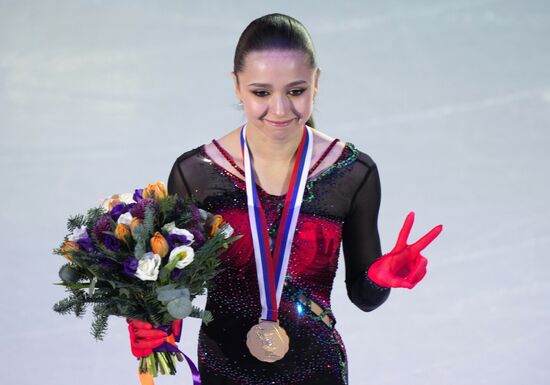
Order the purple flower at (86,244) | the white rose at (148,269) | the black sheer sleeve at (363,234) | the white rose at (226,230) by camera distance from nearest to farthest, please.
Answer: the white rose at (148,269), the purple flower at (86,244), the white rose at (226,230), the black sheer sleeve at (363,234)

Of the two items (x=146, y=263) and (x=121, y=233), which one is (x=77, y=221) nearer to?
(x=121, y=233)

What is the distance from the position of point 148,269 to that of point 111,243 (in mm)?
149

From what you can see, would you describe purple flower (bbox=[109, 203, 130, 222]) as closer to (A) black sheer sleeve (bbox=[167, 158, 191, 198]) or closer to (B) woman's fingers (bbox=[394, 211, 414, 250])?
(A) black sheer sleeve (bbox=[167, 158, 191, 198])

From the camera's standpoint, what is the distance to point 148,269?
8.88ft

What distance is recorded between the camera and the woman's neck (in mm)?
3105

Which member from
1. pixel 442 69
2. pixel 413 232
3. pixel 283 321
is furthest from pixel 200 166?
pixel 442 69

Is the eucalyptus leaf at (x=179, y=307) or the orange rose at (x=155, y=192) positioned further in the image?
the orange rose at (x=155, y=192)

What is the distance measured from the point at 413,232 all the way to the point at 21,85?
2580 millimetres

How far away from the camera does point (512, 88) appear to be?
6898 mm

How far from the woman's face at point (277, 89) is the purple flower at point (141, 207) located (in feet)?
1.26

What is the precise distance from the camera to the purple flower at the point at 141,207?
2857 mm

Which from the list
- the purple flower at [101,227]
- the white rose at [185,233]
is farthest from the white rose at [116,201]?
the white rose at [185,233]

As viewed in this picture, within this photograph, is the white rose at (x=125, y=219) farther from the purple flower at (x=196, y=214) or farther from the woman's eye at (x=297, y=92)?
the woman's eye at (x=297, y=92)

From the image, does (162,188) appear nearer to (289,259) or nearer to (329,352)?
(289,259)
